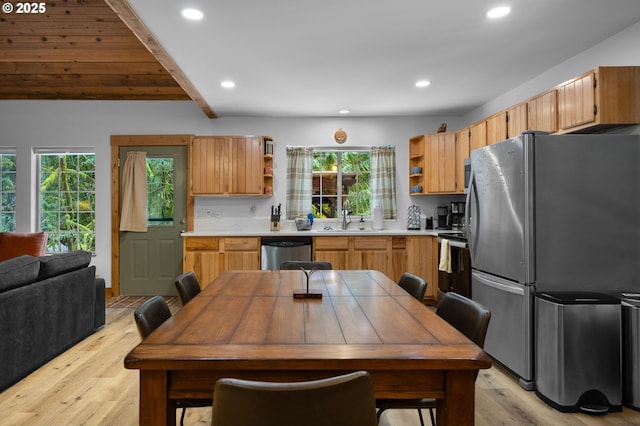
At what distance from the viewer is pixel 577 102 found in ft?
9.52

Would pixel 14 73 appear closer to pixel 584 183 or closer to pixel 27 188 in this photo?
pixel 27 188

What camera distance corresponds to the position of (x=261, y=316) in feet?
5.02

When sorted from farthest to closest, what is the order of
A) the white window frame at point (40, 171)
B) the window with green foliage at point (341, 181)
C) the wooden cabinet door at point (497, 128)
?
the window with green foliage at point (341, 181), the white window frame at point (40, 171), the wooden cabinet door at point (497, 128)

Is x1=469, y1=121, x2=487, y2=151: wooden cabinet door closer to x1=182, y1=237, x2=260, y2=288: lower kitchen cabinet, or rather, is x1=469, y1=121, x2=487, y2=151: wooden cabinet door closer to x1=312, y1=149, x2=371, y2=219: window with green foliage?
x1=312, y1=149, x2=371, y2=219: window with green foliage

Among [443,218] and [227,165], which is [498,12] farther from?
[227,165]

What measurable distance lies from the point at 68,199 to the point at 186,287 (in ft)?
14.6

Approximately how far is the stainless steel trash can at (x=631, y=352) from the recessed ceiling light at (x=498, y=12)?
2.03m

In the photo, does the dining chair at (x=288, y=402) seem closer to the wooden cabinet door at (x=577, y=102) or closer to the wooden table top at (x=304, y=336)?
the wooden table top at (x=304, y=336)

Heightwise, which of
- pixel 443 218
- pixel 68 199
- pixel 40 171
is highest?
pixel 40 171

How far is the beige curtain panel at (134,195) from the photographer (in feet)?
17.6

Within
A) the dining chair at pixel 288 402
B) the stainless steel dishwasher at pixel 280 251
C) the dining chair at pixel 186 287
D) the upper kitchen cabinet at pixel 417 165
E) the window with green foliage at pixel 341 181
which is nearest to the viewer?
the dining chair at pixel 288 402

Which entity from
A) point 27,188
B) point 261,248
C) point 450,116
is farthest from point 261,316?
point 27,188

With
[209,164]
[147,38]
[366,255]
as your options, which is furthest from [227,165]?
[147,38]

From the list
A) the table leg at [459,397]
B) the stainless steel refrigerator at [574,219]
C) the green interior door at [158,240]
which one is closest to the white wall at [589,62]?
the stainless steel refrigerator at [574,219]
